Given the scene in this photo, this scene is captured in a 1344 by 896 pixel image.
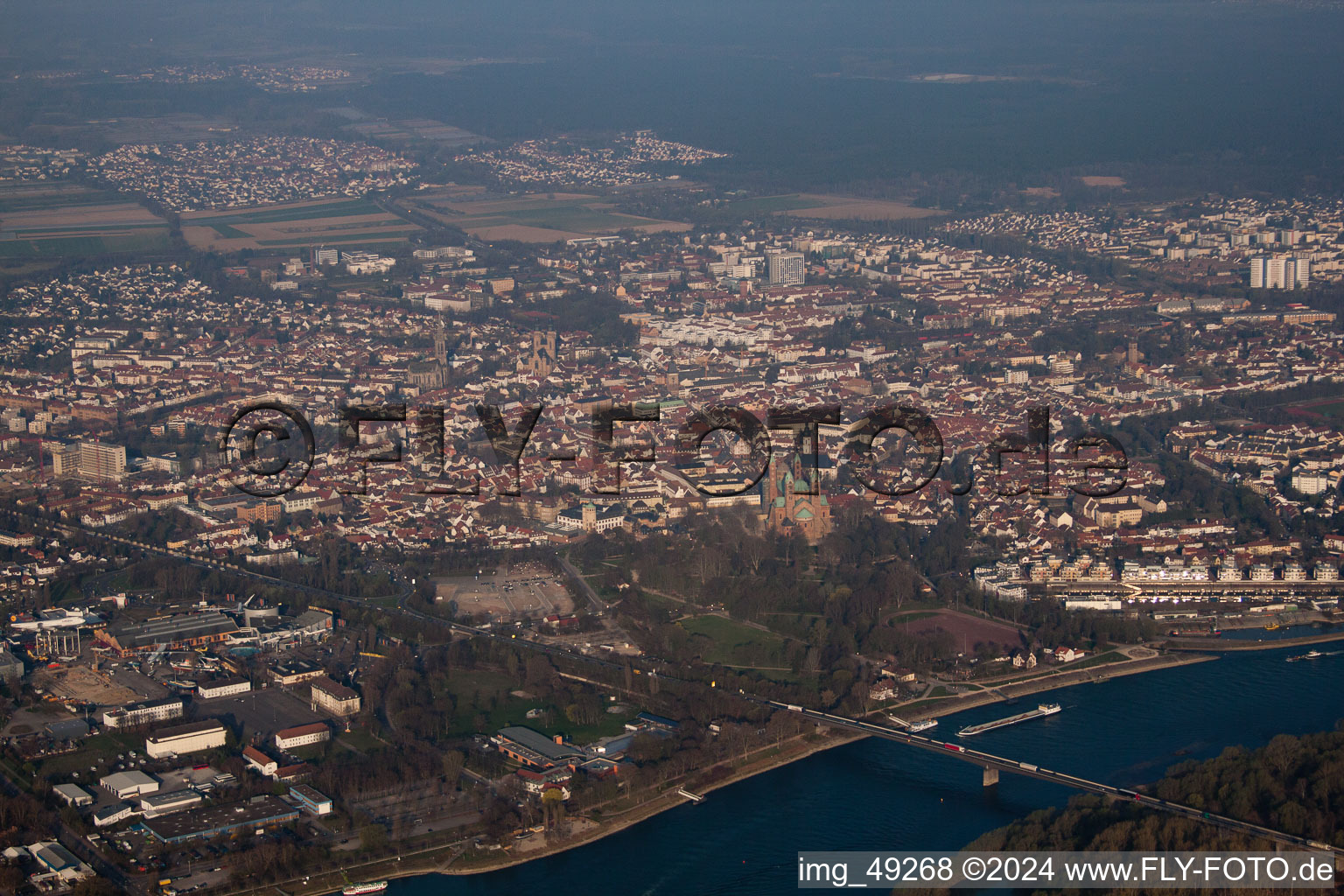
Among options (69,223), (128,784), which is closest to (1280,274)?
(69,223)

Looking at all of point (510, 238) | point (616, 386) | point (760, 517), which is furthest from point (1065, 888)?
point (510, 238)

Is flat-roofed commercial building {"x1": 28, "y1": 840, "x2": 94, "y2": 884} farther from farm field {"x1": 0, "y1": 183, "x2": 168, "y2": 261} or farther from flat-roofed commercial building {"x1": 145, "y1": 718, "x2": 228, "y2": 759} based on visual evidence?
farm field {"x1": 0, "y1": 183, "x2": 168, "y2": 261}

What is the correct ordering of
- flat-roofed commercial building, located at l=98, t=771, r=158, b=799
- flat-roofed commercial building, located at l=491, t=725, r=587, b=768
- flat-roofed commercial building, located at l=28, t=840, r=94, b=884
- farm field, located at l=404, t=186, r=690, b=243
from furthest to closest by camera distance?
farm field, located at l=404, t=186, r=690, b=243 → flat-roofed commercial building, located at l=491, t=725, r=587, b=768 → flat-roofed commercial building, located at l=98, t=771, r=158, b=799 → flat-roofed commercial building, located at l=28, t=840, r=94, b=884

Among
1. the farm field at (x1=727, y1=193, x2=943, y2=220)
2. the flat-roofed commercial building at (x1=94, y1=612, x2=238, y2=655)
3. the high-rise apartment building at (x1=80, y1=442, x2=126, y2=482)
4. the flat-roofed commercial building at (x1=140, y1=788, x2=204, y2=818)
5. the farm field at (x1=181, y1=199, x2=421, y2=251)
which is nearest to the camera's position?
the flat-roofed commercial building at (x1=140, y1=788, x2=204, y2=818)

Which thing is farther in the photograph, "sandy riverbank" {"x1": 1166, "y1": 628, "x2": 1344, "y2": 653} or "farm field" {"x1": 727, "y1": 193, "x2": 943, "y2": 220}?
"farm field" {"x1": 727, "y1": 193, "x2": 943, "y2": 220}

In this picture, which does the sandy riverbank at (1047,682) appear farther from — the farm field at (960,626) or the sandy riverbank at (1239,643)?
the farm field at (960,626)

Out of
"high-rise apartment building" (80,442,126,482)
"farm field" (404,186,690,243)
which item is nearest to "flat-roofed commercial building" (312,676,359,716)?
"high-rise apartment building" (80,442,126,482)

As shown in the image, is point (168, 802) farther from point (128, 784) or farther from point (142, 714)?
point (142, 714)
